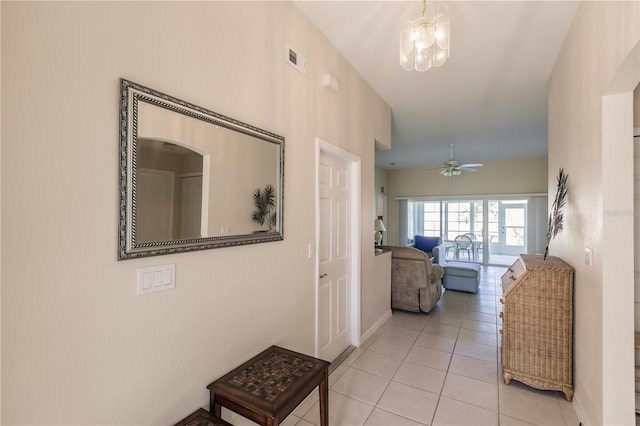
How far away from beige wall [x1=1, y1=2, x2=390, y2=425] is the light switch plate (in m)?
0.03

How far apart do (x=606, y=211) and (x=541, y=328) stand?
121 centimetres

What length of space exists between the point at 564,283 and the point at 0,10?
11.4ft

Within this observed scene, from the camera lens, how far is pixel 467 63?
2904mm

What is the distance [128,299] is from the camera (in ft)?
3.94

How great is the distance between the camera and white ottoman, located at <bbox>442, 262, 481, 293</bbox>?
17.3ft

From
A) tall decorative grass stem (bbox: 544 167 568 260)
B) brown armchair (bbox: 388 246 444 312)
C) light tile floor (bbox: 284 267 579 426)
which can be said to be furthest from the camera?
brown armchair (bbox: 388 246 444 312)

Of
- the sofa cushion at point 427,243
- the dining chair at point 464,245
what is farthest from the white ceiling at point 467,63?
the dining chair at point 464,245

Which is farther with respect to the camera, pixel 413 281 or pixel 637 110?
pixel 413 281

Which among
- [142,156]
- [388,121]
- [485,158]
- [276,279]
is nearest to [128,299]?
[142,156]

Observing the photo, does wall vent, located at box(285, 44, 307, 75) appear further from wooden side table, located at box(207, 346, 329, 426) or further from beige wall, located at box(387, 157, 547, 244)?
beige wall, located at box(387, 157, 547, 244)

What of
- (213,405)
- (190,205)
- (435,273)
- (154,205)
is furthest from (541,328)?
(154,205)

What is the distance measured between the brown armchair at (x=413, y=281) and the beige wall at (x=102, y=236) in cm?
282

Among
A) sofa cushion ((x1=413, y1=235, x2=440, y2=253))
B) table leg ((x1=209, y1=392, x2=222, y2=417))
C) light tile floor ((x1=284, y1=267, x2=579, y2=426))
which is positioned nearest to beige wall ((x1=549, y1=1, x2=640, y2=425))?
light tile floor ((x1=284, y1=267, x2=579, y2=426))

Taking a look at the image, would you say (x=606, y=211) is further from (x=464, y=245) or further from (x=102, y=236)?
(x=464, y=245)
